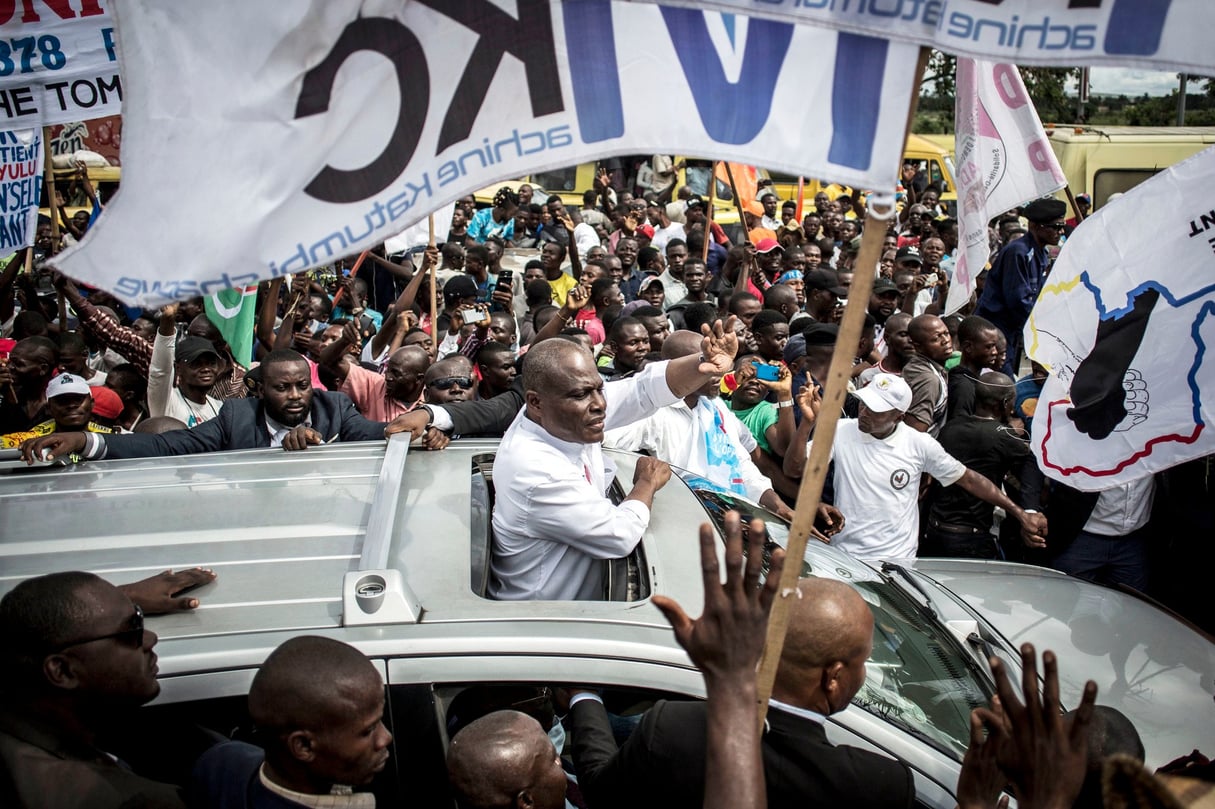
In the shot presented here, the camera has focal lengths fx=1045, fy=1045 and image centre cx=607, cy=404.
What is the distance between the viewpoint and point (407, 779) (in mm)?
2580

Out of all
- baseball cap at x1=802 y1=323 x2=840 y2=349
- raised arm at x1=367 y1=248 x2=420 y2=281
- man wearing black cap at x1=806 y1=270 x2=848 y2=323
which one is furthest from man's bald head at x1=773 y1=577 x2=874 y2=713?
raised arm at x1=367 y1=248 x2=420 y2=281

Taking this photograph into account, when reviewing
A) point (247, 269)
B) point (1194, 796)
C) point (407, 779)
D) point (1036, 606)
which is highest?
point (247, 269)

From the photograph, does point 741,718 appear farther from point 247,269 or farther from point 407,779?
point 247,269

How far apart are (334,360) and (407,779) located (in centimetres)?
439

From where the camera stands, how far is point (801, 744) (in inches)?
86.5

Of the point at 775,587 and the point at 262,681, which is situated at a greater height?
the point at 775,587

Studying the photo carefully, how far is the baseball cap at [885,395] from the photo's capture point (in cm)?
509

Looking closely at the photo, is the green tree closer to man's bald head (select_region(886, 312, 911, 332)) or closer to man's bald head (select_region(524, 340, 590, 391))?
man's bald head (select_region(886, 312, 911, 332))

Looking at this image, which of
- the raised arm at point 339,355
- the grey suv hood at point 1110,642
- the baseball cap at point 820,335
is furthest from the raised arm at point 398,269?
the grey suv hood at point 1110,642

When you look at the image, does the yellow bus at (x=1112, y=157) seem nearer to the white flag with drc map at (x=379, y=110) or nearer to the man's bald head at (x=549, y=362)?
the man's bald head at (x=549, y=362)

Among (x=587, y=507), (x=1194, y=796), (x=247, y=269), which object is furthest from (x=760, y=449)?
(x=1194, y=796)

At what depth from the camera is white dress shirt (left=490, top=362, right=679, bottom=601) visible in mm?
3207

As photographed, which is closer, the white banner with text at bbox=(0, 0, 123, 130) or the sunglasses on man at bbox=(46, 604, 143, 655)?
the sunglasses on man at bbox=(46, 604, 143, 655)

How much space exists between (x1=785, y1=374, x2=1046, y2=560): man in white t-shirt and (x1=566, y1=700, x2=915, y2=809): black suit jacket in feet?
9.88
